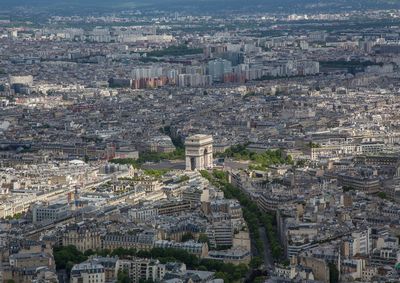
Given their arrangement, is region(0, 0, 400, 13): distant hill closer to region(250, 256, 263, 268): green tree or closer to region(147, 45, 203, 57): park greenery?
region(147, 45, 203, 57): park greenery

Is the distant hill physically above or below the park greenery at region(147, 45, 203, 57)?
below

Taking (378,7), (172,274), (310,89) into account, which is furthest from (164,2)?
(172,274)

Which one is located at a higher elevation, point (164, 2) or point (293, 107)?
point (293, 107)

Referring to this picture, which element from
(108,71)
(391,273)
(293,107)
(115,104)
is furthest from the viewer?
(108,71)

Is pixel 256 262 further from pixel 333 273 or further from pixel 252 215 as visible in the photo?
pixel 252 215

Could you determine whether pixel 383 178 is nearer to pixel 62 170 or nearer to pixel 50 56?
pixel 62 170

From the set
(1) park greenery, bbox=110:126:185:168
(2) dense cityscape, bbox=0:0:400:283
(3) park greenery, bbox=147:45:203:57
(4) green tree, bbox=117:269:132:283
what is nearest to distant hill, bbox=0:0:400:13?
(3) park greenery, bbox=147:45:203:57

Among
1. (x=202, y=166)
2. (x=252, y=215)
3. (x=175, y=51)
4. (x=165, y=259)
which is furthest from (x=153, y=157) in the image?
(x=175, y=51)
